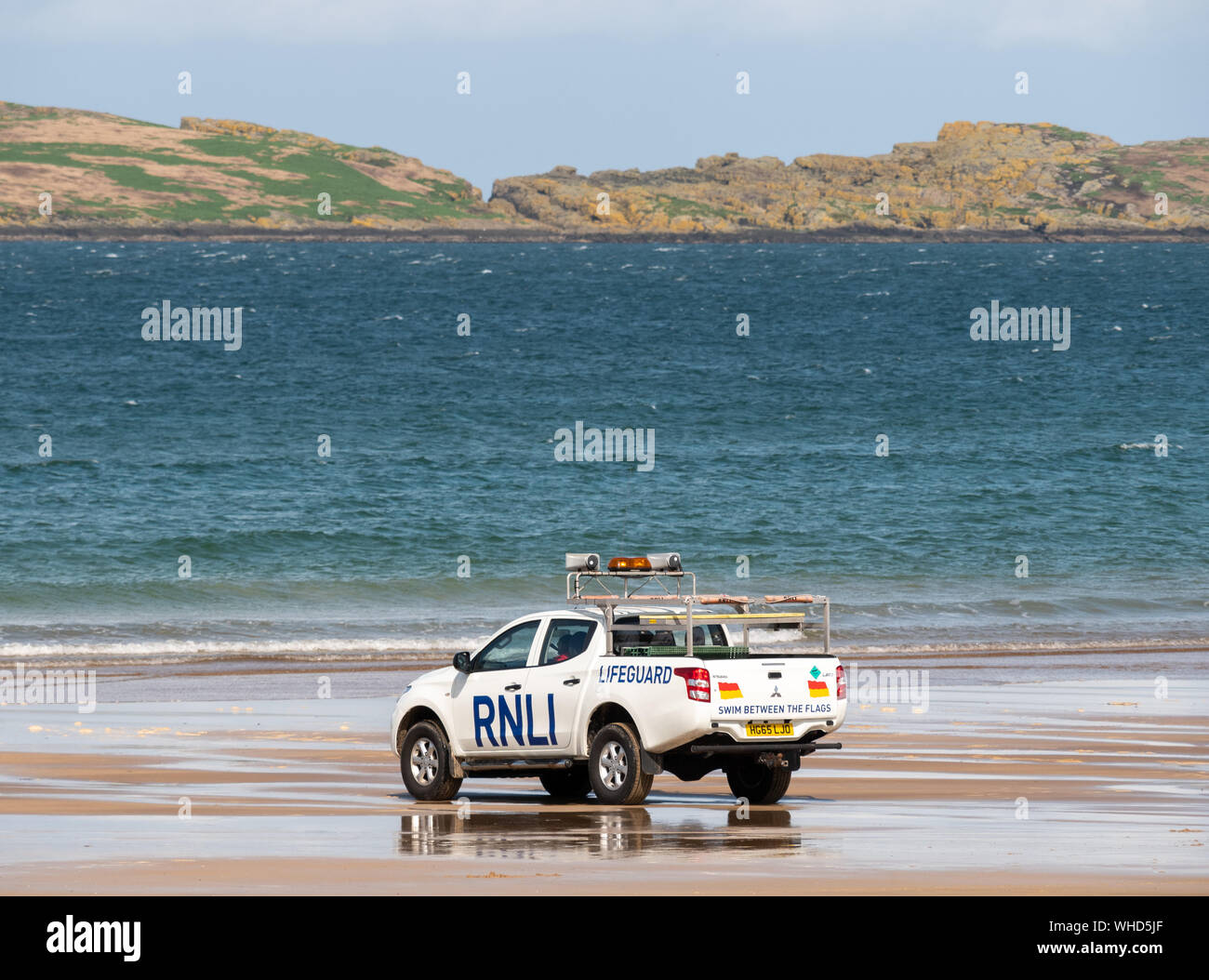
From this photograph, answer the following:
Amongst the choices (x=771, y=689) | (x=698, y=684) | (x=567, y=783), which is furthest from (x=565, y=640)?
(x=771, y=689)

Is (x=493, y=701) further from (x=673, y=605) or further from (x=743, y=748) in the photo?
(x=743, y=748)

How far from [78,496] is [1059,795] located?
3338cm

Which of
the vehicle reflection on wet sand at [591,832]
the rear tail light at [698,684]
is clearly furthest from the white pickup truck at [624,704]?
the vehicle reflection on wet sand at [591,832]

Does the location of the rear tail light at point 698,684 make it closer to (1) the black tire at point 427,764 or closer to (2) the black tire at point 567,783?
(2) the black tire at point 567,783

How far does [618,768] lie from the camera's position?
14.8 m

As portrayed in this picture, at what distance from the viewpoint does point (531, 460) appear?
5106 cm

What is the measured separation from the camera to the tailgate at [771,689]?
14297 mm

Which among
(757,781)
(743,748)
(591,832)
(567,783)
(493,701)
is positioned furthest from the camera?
(567,783)

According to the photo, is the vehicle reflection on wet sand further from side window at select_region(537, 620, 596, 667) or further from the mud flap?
side window at select_region(537, 620, 596, 667)

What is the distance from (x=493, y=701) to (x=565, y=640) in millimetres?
840

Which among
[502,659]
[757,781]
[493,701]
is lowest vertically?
[757,781]

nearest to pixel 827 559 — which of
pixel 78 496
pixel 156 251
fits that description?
pixel 78 496
